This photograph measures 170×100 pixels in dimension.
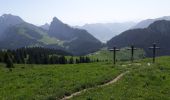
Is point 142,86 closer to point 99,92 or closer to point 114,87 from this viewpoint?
point 114,87

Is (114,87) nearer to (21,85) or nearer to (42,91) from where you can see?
(42,91)

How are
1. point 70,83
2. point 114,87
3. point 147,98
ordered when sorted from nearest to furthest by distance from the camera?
point 147,98
point 114,87
point 70,83

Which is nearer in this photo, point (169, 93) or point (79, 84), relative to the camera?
point (169, 93)

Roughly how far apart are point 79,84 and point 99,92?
4.51 meters

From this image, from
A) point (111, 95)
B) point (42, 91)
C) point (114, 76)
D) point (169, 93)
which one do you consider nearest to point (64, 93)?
point (42, 91)

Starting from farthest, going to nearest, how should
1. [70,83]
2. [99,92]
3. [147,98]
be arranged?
[70,83] → [99,92] → [147,98]

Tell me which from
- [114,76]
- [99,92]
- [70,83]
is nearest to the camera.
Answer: [99,92]

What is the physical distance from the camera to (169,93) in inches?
1120

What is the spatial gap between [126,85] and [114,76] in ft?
26.8

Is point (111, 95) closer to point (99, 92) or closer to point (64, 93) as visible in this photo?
point (99, 92)

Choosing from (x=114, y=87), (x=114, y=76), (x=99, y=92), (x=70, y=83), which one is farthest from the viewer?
(x=114, y=76)

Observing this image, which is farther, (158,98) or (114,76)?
(114,76)

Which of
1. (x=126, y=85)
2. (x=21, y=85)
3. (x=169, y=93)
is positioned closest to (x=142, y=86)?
(x=126, y=85)

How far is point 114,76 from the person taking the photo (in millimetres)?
39812
